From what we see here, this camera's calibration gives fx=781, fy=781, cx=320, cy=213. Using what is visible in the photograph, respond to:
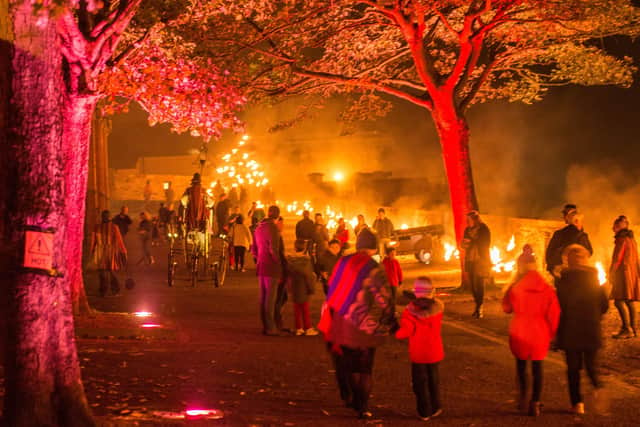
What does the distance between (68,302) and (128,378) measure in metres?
2.52

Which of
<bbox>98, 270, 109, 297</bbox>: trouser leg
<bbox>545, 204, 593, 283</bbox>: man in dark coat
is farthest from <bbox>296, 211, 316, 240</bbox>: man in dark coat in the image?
<bbox>545, 204, 593, 283</bbox>: man in dark coat

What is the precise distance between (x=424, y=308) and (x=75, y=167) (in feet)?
22.6

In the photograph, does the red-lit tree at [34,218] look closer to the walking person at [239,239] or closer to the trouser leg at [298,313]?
the trouser leg at [298,313]

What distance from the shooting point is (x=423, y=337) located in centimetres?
725

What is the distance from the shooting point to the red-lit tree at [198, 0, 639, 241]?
17.0m

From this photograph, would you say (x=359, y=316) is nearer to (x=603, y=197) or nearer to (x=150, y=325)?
(x=150, y=325)

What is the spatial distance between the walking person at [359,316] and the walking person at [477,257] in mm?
6767

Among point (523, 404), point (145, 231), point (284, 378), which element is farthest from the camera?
point (145, 231)

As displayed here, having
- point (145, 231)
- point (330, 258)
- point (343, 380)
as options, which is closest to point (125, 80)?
point (330, 258)

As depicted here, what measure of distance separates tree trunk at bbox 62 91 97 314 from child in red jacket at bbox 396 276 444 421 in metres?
6.29

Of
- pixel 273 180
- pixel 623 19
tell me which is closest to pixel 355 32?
pixel 623 19

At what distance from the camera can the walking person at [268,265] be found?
1185 centimetres

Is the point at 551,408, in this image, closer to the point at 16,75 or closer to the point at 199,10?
the point at 16,75

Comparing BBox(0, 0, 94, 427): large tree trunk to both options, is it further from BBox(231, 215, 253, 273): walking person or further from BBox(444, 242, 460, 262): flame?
BBox(444, 242, 460, 262): flame
